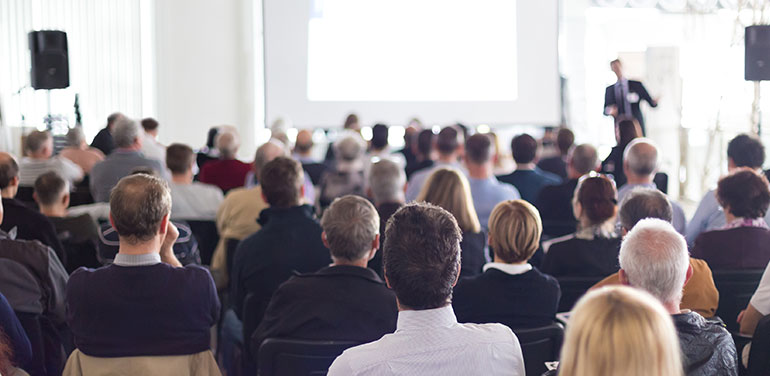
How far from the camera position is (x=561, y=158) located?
6582mm

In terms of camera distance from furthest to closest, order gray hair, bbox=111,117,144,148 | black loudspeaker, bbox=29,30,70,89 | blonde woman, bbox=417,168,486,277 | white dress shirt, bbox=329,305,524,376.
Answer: black loudspeaker, bbox=29,30,70,89
gray hair, bbox=111,117,144,148
blonde woman, bbox=417,168,486,277
white dress shirt, bbox=329,305,524,376

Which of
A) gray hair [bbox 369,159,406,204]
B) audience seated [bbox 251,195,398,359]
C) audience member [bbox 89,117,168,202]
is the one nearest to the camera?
audience seated [bbox 251,195,398,359]

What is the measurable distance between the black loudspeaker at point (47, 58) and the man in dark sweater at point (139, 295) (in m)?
6.28

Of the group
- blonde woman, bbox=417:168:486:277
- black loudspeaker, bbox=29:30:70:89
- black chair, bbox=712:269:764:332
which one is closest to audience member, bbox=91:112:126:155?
black loudspeaker, bbox=29:30:70:89

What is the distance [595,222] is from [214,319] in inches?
65.5

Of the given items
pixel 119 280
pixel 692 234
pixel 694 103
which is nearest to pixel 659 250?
pixel 119 280

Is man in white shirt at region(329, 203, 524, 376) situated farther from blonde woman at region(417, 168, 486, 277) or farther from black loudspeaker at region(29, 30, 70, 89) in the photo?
black loudspeaker at region(29, 30, 70, 89)

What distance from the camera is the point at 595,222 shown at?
128 inches

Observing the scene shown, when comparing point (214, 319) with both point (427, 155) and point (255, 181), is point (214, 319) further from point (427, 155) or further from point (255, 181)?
point (427, 155)

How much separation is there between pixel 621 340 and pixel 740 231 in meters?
2.39

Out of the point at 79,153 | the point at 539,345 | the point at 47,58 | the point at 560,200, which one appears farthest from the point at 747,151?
the point at 47,58

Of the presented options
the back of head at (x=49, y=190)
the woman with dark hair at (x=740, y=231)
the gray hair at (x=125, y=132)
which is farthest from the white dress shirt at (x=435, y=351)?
the gray hair at (x=125, y=132)

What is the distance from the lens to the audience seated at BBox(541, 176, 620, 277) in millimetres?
3143

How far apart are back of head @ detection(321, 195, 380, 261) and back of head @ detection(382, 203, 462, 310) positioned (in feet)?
2.52
